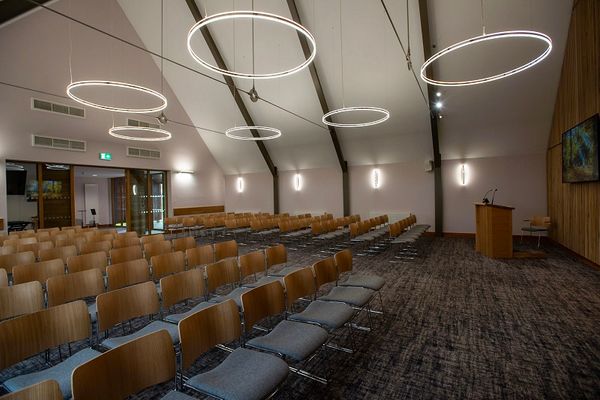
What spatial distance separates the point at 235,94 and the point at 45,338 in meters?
10.8

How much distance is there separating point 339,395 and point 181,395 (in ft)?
4.54

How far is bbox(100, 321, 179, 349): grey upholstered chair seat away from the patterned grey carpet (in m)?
0.52

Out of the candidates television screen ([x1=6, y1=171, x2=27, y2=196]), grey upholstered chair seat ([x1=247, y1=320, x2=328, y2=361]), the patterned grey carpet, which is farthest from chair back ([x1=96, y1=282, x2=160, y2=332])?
television screen ([x1=6, y1=171, x2=27, y2=196])

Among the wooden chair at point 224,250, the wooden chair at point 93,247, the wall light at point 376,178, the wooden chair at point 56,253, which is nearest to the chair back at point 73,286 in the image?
the wooden chair at point 56,253

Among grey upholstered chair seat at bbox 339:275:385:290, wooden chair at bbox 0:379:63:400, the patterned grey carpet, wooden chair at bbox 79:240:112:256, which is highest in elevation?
wooden chair at bbox 79:240:112:256

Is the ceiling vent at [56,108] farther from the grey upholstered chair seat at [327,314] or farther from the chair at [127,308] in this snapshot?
the grey upholstered chair seat at [327,314]

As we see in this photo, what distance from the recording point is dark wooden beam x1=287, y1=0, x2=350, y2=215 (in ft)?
28.5

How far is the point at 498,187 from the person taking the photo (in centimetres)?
1110

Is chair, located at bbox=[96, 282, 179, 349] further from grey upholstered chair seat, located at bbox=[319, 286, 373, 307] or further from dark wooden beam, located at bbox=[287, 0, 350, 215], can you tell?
dark wooden beam, located at bbox=[287, 0, 350, 215]

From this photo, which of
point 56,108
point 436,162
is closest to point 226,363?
point 56,108

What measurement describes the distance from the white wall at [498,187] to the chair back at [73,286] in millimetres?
11528

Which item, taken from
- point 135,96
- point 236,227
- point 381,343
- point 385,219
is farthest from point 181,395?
point 135,96

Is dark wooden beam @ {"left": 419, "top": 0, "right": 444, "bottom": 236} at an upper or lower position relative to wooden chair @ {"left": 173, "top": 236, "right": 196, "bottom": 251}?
upper

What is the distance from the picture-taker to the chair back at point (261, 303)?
2818mm
